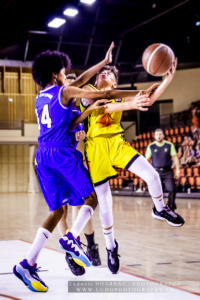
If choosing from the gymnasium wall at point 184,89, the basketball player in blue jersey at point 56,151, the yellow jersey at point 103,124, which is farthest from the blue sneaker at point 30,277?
the gymnasium wall at point 184,89

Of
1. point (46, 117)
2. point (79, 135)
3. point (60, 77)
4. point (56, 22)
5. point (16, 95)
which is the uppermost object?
point (56, 22)

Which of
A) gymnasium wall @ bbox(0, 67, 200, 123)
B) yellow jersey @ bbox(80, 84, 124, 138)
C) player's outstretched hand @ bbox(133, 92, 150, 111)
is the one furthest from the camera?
gymnasium wall @ bbox(0, 67, 200, 123)

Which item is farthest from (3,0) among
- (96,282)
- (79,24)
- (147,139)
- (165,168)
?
(96,282)

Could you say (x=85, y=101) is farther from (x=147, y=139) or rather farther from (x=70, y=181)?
(x=147, y=139)

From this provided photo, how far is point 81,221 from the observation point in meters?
3.63

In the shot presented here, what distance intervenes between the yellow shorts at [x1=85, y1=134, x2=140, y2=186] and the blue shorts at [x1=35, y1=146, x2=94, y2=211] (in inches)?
16.7

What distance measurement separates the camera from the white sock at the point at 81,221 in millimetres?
3605

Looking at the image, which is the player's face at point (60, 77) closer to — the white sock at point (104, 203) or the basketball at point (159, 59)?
the basketball at point (159, 59)

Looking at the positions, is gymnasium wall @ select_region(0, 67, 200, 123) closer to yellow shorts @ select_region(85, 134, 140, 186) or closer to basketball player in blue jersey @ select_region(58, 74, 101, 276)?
basketball player in blue jersey @ select_region(58, 74, 101, 276)

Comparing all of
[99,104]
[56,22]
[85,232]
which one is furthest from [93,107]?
[56,22]

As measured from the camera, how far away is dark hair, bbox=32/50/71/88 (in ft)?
10.8

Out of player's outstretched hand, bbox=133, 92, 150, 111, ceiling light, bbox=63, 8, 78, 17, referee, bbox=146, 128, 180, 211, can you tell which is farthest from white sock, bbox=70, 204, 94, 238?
ceiling light, bbox=63, 8, 78, 17

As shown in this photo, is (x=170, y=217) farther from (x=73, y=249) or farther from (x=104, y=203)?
(x=73, y=249)

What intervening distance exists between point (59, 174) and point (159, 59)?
1128mm
